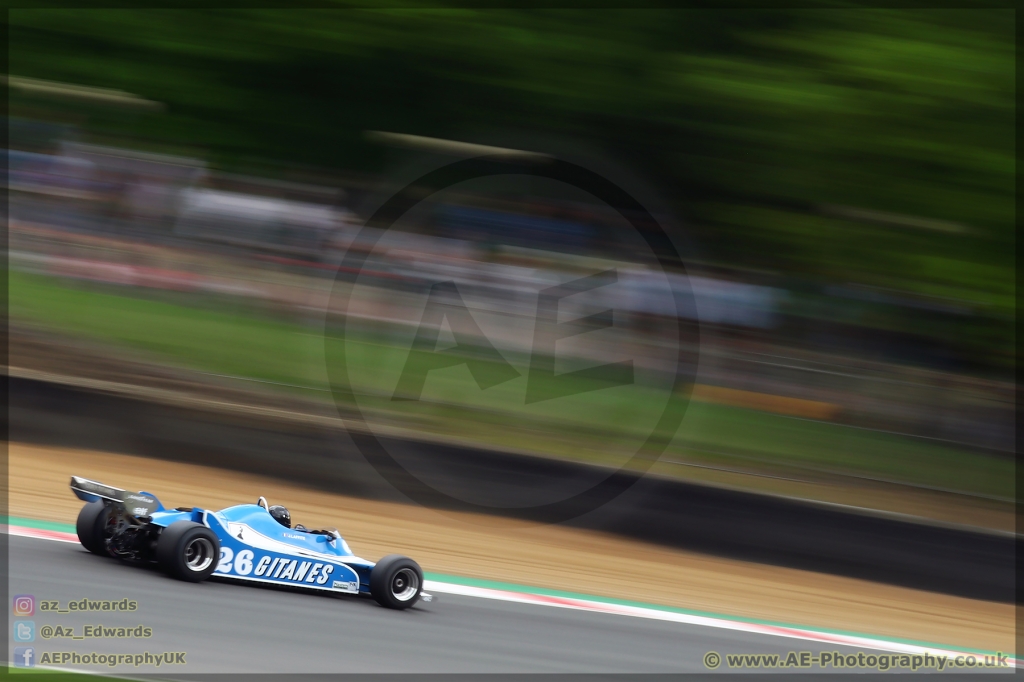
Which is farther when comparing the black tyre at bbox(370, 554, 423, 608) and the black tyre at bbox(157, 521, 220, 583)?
the black tyre at bbox(370, 554, 423, 608)

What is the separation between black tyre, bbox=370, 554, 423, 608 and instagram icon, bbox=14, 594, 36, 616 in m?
1.12

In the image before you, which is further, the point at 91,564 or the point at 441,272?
the point at 441,272

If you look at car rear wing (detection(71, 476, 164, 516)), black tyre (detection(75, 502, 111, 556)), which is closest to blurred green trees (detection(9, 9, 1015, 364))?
black tyre (detection(75, 502, 111, 556))

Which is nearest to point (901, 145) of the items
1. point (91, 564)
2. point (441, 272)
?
point (441, 272)

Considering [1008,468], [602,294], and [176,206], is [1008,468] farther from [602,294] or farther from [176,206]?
[176,206]

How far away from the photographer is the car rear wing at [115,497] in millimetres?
3244

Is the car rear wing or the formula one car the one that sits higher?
the car rear wing

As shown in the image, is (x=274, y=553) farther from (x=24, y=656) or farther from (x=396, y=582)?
(x=24, y=656)

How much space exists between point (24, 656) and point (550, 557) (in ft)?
10.9

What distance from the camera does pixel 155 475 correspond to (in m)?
6.05

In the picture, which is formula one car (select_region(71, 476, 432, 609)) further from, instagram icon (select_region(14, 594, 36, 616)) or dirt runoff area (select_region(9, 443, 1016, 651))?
dirt runoff area (select_region(9, 443, 1016, 651))

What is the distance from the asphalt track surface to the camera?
3096mm

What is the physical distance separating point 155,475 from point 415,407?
73.8 inches

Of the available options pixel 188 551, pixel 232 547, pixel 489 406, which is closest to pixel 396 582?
pixel 232 547
